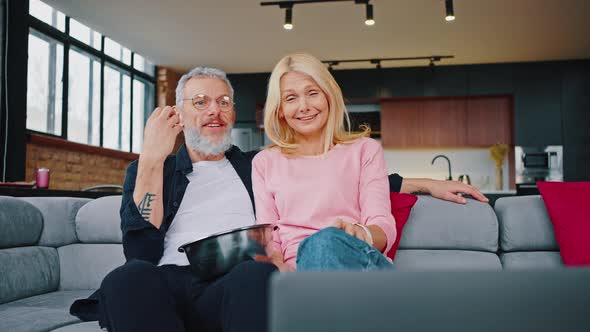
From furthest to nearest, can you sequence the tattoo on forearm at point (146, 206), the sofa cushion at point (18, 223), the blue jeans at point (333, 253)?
the sofa cushion at point (18, 223) < the tattoo on forearm at point (146, 206) < the blue jeans at point (333, 253)

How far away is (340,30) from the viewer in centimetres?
592

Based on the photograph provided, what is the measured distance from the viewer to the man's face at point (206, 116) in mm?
1943

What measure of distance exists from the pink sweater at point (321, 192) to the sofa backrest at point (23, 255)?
107cm

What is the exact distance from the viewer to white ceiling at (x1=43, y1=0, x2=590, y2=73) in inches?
207

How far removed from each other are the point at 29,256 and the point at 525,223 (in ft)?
6.50

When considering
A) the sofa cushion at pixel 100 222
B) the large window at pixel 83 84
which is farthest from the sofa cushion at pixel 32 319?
the large window at pixel 83 84

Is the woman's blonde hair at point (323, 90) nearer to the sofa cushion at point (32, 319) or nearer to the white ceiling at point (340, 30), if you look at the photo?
the sofa cushion at point (32, 319)

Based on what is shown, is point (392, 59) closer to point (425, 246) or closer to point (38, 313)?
point (425, 246)

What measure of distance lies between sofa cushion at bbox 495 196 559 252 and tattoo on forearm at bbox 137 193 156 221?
131cm

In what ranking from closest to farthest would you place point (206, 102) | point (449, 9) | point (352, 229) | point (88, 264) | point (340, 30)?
point (352, 229) < point (206, 102) < point (88, 264) < point (449, 9) < point (340, 30)

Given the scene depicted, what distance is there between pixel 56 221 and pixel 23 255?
0.27 metres

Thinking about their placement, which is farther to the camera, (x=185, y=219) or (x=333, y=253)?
(x=185, y=219)

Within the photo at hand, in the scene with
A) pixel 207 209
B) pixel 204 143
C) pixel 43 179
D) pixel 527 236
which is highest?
pixel 204 143

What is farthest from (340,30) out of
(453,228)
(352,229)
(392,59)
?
(352,229)
